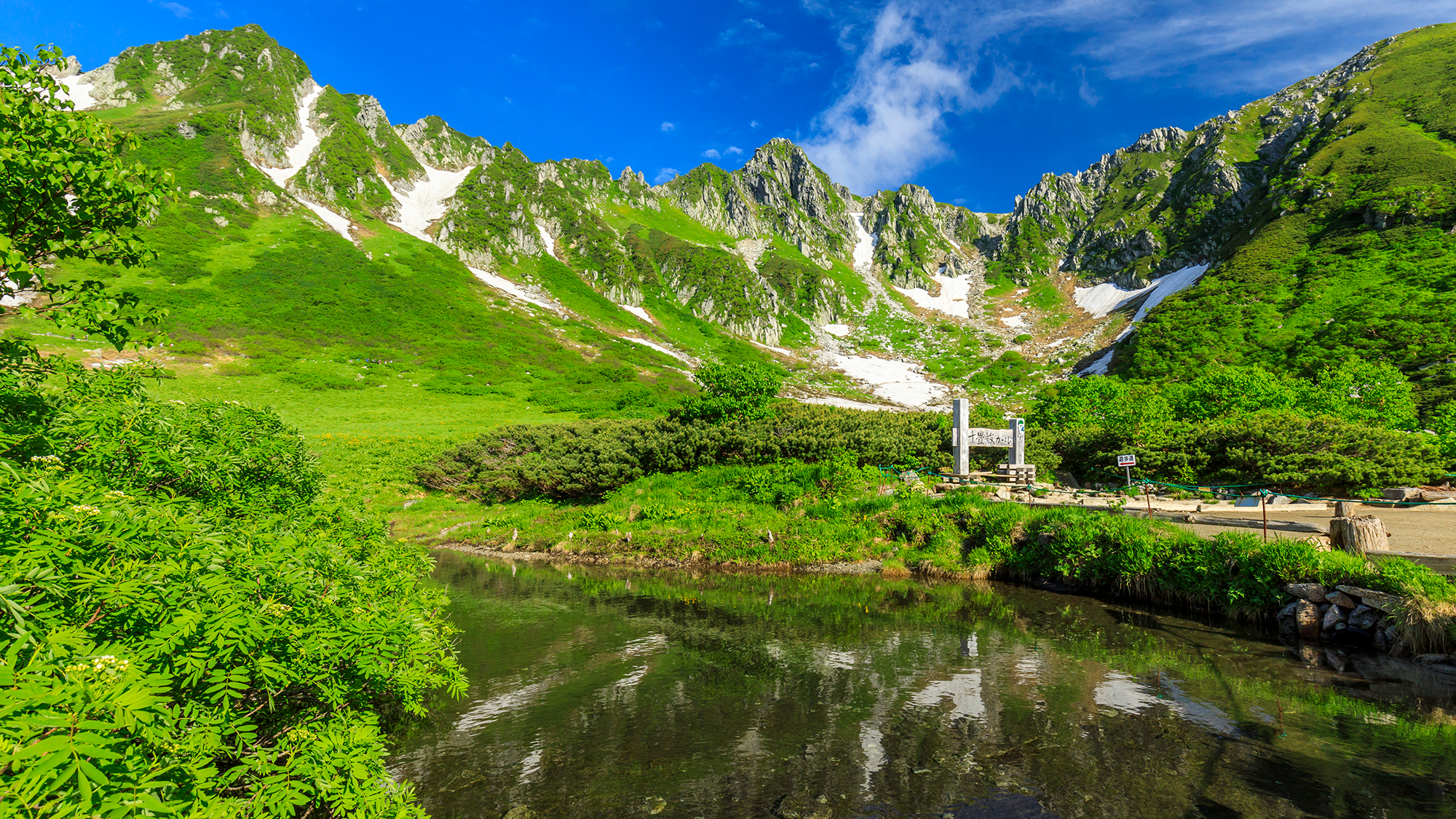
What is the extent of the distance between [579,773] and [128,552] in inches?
300

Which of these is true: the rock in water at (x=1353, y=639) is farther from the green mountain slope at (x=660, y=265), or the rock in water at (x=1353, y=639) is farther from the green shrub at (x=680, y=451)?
the green mountain slope at (x=660, y=265)

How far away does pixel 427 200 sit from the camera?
17288 cm

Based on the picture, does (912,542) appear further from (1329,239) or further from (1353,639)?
(1329,239)

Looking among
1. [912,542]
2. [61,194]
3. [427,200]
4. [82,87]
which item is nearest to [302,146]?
[427,200]

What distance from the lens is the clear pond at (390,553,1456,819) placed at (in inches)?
345

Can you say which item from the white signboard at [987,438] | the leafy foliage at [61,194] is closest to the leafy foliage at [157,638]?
the leafy foliage at [61,194]

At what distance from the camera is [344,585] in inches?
292

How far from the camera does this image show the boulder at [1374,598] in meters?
13.0

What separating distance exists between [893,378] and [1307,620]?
134 m

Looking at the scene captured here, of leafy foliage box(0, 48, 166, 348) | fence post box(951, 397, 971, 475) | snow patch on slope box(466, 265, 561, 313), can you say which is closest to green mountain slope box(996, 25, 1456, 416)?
fence post box(951, 397, 971, 475)

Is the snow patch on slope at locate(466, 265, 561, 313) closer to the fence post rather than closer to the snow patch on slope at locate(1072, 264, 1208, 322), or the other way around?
the fence post

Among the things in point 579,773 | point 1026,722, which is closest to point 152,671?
point 579,773

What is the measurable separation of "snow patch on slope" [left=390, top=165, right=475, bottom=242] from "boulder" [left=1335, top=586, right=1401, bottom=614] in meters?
174

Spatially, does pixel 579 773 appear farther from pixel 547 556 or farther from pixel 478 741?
pixel 547 556
